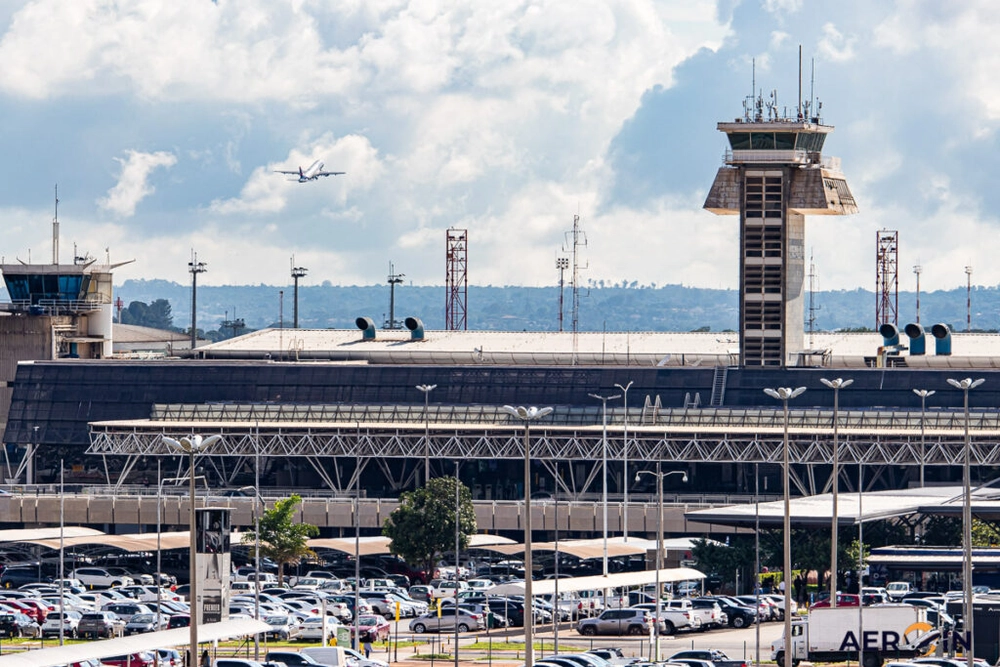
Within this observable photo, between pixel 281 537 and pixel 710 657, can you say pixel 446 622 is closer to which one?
pixel 710 657

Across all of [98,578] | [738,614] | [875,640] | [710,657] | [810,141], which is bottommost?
[98,578]

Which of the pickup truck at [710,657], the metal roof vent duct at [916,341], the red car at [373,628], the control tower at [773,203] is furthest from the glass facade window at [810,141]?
the pickup truck at [710,657]

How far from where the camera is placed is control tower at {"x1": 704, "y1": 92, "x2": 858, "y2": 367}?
17338 centimetres

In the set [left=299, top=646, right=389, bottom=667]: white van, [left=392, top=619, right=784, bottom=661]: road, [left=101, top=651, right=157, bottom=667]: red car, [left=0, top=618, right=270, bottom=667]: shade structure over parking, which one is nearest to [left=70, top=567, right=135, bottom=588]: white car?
[left=392, top=619, right=784, bottom=661]: road

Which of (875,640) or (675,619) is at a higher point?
(875,640)

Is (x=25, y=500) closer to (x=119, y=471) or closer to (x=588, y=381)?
(x=119, y=471)

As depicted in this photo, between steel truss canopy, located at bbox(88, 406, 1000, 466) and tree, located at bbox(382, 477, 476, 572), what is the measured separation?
34.0 m

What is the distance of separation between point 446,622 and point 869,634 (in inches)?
953

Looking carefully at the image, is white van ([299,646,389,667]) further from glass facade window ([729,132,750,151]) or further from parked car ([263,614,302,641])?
glass facade window ([729,132,750,151])

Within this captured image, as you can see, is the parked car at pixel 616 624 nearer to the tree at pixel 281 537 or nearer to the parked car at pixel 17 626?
the parked car at pixel 17 626

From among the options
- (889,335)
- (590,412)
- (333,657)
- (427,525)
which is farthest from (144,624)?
(889,335)

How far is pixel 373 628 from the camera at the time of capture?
10206cm

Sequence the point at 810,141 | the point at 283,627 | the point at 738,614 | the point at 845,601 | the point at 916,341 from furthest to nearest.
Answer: the point at 916,341 < the point at 810,141 < the point at 738,614 < the point at 845,601 < the point at 283,627

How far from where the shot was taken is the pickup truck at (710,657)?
3386 inches
